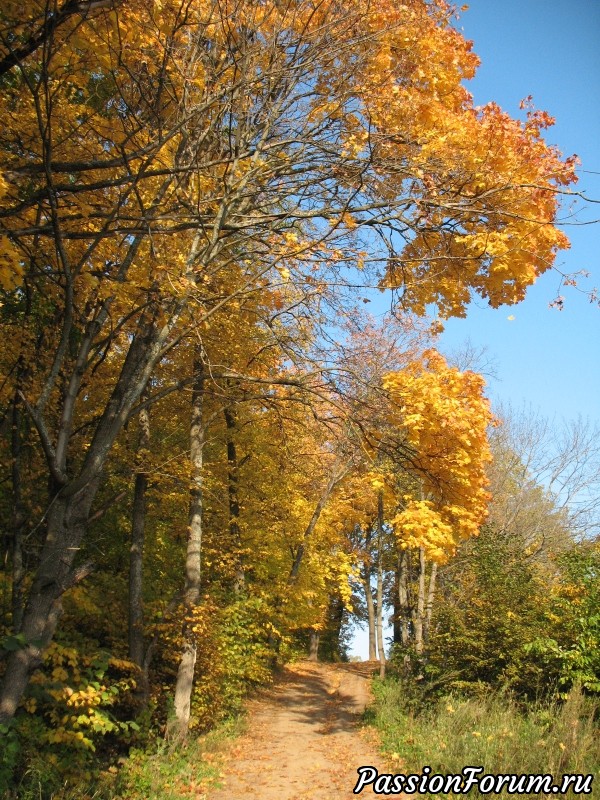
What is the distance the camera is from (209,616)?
9625 millimetres

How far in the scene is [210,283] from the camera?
25.1 feet

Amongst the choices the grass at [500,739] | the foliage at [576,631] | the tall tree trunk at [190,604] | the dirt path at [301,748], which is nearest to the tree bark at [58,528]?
the tall tree trunk at [190,604]

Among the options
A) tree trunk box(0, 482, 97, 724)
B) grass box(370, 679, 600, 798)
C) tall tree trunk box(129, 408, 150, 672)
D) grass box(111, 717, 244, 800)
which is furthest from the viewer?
tall tree trunk box(129, 408, 150, 672)

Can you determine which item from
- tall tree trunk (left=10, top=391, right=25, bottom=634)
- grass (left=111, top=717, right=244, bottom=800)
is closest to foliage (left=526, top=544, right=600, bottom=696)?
grass (left=111, top=717, right=244, bottom=800)

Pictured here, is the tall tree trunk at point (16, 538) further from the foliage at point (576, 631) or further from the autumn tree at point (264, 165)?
the foliage at point (576, 631)

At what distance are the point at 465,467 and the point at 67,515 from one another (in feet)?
20.0

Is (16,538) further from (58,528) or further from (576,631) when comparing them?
(576,631)

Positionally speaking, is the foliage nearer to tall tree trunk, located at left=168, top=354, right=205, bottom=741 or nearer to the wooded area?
the wooded area

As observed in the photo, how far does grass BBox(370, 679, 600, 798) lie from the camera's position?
232 inches

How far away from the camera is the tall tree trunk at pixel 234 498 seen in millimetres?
11637

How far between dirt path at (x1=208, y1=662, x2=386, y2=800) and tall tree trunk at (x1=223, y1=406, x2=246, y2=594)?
2.91 metres

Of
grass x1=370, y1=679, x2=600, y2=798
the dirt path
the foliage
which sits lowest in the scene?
the dirt path

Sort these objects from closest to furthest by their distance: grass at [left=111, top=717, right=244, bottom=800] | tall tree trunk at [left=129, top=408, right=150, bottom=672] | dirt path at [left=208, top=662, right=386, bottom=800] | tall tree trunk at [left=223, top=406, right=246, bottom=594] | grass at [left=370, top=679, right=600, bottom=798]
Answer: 1. grass at [left=370, top=679, right=600, bottom=798]
2. grass at [left=111, top=717, right=244, bottom=800]
3. dirt path at [left=208, top=662, right=386, bottom=800]
4. tall tree trunk at [left=129, top=408, right=150, bottom=672]
5. tall tree trunk at [left=223, top=406, right=246, bottom=594]

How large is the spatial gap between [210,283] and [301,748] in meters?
8.11
